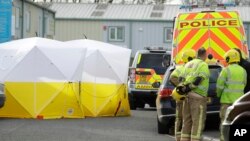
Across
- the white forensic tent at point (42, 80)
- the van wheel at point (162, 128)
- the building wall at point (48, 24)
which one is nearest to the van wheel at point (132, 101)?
the white forensic tent at point (42, 80)

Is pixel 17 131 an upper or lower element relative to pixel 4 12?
lower

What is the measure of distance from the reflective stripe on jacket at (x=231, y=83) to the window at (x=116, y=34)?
126ft

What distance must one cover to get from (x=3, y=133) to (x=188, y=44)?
5595 millimetres

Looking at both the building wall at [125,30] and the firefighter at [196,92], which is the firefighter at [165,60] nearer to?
the firefighter at [196,92]

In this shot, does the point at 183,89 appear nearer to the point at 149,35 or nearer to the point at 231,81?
the point at 231,81

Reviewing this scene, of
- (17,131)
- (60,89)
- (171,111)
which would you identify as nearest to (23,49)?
(60,89)

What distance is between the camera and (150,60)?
70.3 ft

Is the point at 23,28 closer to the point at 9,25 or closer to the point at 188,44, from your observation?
the point at 9,25

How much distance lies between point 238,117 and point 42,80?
478 inches

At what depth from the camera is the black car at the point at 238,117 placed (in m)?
5.63

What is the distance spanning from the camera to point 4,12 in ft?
78.8

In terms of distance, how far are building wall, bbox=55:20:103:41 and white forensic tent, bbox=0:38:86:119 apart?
31.2 m

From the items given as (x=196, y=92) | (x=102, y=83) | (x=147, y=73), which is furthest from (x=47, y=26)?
(x=196, y=92)

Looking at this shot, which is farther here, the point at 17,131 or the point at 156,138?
the point at 17,131
